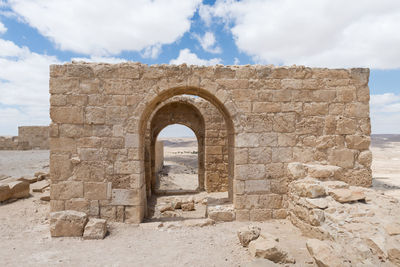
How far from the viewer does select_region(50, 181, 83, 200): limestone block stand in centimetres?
455

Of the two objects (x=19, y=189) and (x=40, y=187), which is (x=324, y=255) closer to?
(x=19, y=189)

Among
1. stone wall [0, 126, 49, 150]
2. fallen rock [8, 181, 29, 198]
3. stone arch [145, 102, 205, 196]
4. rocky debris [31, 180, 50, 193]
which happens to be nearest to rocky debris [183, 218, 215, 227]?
fallen rock [8, 181, 29, 198]

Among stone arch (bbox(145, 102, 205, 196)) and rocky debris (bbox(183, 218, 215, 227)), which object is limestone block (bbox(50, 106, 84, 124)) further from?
stone arch (bbox(145, 102, 205, 196))

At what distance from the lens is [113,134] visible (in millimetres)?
4594

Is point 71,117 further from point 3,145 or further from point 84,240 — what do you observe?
point 3,145

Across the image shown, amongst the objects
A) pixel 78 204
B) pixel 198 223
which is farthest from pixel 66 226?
pixel 198 223

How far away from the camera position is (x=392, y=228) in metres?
3.20

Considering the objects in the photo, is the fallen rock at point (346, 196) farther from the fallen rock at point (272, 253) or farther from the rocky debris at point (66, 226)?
the rocky debris at point (66, 226)

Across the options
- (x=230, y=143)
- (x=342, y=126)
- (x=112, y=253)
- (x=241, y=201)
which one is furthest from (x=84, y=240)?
(x=342, y=126)

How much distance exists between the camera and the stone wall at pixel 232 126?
4574 millimetres

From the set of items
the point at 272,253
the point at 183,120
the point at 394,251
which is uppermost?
the point at 183,120

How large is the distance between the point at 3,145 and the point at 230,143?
1824 centimetres

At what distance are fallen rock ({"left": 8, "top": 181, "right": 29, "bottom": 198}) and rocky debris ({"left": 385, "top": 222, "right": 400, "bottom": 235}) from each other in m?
7.39

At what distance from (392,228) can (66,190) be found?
16.9 feet
